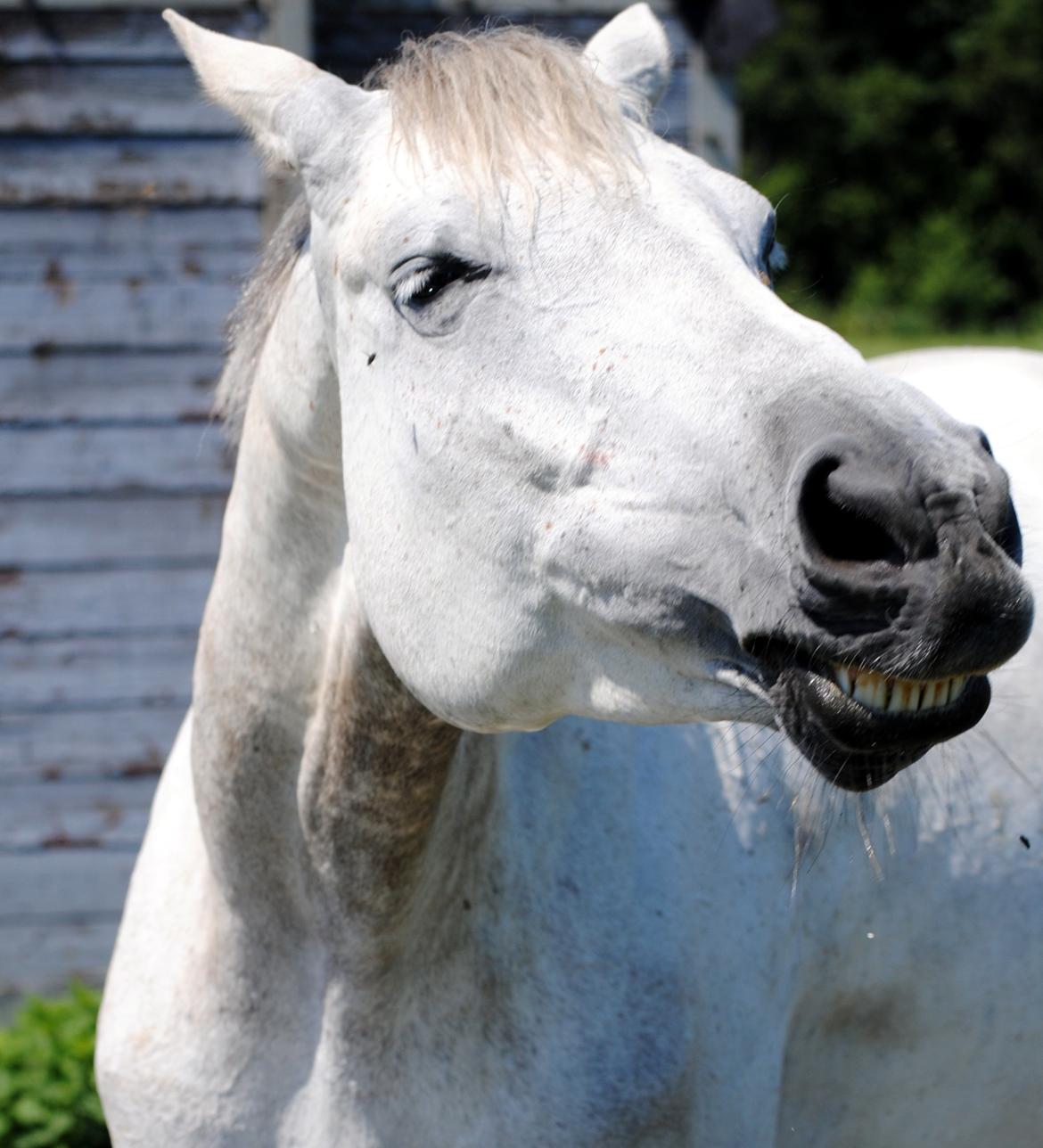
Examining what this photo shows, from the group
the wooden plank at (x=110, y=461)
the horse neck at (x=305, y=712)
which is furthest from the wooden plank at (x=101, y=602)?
the horse neck at (x=305, y=712)

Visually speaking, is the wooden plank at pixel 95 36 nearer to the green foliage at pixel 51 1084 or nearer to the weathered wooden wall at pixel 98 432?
the weathered wooden wall at pixel 98 432

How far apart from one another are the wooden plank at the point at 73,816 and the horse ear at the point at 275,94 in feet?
9.92

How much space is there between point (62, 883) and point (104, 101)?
2359 millimetres

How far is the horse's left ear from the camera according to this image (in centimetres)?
196

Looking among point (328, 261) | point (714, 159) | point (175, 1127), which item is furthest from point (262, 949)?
point (714, 159)

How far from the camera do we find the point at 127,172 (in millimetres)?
4285

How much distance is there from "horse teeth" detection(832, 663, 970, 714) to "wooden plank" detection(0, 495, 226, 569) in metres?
3.29

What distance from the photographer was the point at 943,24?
26.1 m

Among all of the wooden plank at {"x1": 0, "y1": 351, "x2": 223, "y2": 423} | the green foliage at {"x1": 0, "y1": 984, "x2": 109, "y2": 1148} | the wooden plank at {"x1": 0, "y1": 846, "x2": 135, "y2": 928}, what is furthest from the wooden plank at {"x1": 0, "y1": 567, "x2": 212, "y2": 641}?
the green foliage at {"x1": 0, "y1": 984, "x2": 109, "y2": 1148}

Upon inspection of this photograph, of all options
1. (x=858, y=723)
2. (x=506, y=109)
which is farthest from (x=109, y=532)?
(x=858, y=723)

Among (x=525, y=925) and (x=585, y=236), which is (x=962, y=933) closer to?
(x=525, y=925)

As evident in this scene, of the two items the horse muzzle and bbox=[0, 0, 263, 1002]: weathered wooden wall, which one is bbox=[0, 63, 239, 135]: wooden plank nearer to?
bbox=[0, 0, 263, 1002]: weathered wooden wall

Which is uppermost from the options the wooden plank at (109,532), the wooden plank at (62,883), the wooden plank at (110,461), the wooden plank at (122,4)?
the wooden plank at (122,4)

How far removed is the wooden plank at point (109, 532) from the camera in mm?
4379
